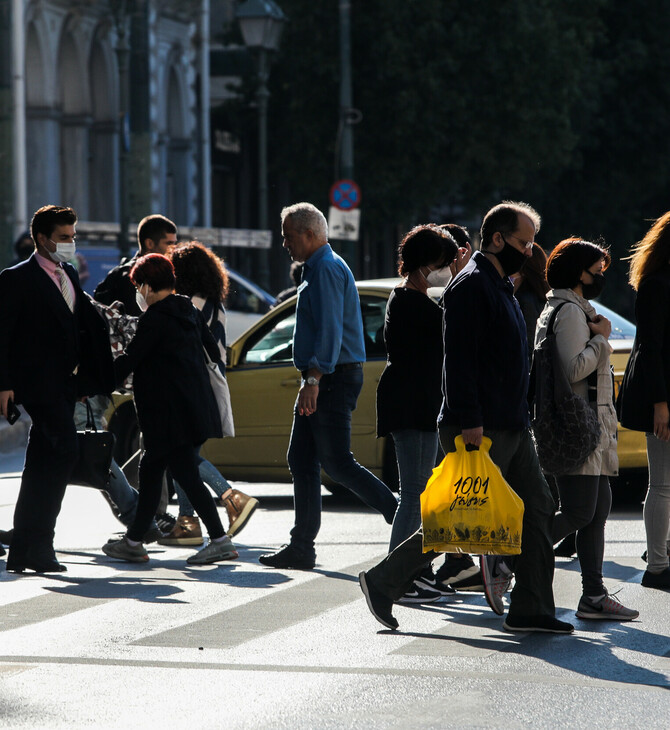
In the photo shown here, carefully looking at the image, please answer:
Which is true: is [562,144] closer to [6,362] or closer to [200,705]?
[6,362]

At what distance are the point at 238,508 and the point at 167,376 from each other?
95cm

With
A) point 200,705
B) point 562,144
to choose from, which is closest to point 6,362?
point 200,705

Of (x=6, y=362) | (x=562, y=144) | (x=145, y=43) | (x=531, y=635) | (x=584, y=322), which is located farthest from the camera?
(x=562, y=144)

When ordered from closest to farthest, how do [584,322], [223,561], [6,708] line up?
[6,708], [584,322], [223,561]

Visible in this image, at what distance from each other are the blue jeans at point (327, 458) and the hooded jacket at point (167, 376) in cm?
60

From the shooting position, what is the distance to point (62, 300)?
8.69 m

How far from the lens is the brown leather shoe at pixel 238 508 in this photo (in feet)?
30.8

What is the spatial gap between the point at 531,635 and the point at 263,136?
19723 mm

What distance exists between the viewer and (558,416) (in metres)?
7.28

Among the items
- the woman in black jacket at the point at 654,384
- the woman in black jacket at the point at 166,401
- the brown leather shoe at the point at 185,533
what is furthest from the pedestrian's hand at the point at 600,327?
the brown leather shoe at the point at 185,533

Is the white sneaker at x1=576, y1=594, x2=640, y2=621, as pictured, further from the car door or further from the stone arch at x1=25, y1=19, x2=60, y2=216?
the stone arch at x1=25, y1=19, x2=60, y2=216

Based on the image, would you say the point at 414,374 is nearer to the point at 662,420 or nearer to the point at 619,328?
the point at 662,420

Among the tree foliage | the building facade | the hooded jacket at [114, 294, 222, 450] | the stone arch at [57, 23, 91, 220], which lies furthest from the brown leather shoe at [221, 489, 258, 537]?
the stone arch at [57, 23, 91, 220]

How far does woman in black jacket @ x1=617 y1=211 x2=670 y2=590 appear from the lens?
25.6ft
